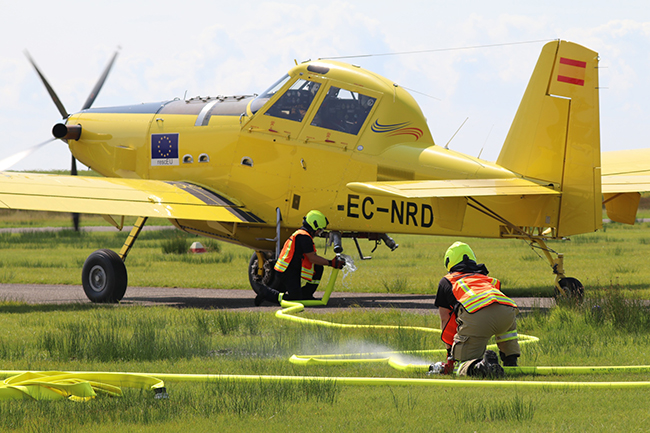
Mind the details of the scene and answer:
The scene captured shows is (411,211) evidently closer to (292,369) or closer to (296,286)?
(296,286)

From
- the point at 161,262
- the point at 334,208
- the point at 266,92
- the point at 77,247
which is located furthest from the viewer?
the point at 77,247

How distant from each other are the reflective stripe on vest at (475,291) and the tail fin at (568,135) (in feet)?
18.0

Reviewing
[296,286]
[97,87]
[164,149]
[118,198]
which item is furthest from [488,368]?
[97,87]

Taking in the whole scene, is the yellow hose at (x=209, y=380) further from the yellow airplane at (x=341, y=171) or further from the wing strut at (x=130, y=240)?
the wing strut at (x=130, y=240)

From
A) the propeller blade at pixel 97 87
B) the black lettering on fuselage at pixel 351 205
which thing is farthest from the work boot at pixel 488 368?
the propeller blade at pixel 97 87

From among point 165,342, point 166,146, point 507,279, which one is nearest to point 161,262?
point 166,146

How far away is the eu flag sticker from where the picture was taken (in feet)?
55.6

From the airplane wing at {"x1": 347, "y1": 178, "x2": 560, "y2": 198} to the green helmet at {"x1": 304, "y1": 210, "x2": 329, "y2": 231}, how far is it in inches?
70.7

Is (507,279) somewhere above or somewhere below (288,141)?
below

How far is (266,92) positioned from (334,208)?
2896mm

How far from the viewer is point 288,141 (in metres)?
15.2

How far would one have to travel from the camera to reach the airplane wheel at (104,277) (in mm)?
15352

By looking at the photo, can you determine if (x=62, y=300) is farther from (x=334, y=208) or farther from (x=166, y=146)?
(x=334, y=208)

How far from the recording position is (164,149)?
17141 mm
